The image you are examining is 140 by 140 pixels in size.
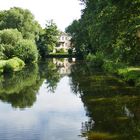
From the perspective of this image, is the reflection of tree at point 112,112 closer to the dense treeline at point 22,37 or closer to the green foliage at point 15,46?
the dense treeline at point 22,37

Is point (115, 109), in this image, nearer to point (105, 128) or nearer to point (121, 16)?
point (105, 128)

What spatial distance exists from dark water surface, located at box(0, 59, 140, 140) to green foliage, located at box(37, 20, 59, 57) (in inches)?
3147

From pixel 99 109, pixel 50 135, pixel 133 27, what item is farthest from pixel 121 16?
pixel 50 135

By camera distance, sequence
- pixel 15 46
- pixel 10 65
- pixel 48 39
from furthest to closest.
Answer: pixel 48 39 → pixel 15 46 → pixel 10 65

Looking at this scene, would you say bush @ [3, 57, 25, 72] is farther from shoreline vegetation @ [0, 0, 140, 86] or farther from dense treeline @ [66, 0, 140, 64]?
dense treeline @ [66, 0, 140, 64]

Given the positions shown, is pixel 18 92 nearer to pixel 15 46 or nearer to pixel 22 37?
pixel 15 46

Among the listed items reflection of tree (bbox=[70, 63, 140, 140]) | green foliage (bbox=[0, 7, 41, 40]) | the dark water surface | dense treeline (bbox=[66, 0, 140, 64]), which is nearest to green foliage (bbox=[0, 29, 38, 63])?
green foliage (bbox=[0, 7, 41, 40])

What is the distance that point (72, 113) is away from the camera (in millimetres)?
27641

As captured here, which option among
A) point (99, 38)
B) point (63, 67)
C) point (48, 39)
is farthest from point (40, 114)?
point (48, 39)

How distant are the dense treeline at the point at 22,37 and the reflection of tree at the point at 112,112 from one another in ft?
104

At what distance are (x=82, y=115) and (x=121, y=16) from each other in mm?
9540

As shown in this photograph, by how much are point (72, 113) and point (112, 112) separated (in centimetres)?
281

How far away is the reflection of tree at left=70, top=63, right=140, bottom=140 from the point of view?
2116 centimetres

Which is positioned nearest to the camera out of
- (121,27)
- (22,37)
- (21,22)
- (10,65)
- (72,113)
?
(72,113)
